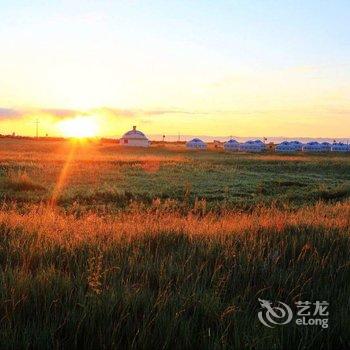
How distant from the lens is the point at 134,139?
13212 cm

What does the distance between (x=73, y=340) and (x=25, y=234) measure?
3.58 m

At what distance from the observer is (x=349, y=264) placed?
18.9ft

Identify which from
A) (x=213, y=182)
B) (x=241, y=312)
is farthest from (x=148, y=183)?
(x=241, y=312)

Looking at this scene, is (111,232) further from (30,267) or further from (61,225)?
(30,267)

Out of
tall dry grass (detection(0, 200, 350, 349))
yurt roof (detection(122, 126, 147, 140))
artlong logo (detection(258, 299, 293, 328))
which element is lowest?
artlong logo (detection(258, 299, 293, 328))

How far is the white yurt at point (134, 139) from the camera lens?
131m

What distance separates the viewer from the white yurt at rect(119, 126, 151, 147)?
13138 cm

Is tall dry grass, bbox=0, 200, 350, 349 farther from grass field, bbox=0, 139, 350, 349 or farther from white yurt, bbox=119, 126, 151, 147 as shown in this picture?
white yurt, bbox=119, 126, 151, 147

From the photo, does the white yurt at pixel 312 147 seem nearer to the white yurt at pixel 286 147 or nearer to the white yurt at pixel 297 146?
the white yurt at pixel 297 146

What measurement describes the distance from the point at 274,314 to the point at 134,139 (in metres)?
129

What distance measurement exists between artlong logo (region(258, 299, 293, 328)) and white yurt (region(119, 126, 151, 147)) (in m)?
126

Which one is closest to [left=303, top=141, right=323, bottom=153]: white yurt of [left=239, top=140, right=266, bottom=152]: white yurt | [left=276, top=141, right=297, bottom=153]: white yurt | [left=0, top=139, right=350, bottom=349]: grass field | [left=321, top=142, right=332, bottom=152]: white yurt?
[left=321, top=142, right=332, bottom=152]: white yurt

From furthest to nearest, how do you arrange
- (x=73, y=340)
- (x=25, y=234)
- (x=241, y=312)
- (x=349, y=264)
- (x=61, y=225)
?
(x=61, y=225), (x=25, y=234), (x=349, y=264), (x=241, y=312), (x=73, y=340)

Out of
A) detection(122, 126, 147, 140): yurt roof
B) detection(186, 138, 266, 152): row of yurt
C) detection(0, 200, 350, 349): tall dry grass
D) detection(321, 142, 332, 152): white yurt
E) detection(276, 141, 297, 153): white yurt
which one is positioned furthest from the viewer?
detection(321, 142, 332, 152): white yurt
